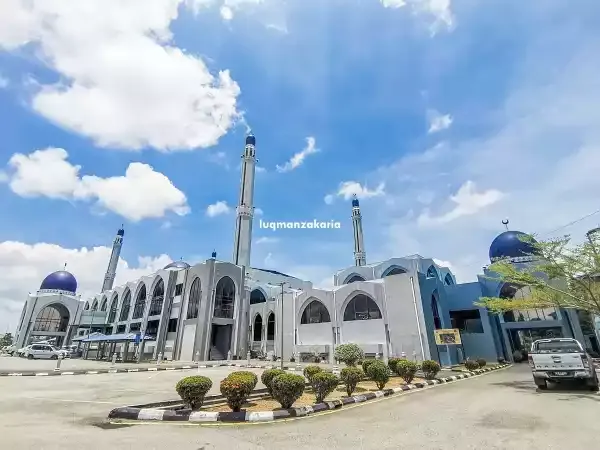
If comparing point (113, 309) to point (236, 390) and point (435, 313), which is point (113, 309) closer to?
point (435, 313)

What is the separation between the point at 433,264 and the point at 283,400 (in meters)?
41.3

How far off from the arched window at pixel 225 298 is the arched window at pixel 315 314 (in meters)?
10.1

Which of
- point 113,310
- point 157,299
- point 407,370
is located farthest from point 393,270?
point 113,310

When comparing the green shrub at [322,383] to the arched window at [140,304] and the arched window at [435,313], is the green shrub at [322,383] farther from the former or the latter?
the arched window at [140,304]

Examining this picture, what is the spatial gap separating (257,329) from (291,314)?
9.93 metres

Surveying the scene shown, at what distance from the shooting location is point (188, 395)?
8.23 m

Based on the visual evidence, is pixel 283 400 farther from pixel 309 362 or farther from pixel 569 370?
pixel 309 362

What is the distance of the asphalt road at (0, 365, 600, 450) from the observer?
5711 millimetres

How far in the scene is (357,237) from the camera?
61875 millimetres

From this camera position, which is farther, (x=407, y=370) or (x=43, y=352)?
(x=43, y=352)

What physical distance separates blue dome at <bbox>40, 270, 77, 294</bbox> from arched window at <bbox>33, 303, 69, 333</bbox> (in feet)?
10.3

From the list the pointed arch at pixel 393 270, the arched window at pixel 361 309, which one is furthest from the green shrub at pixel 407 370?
the pointed arch at pixel 393 270

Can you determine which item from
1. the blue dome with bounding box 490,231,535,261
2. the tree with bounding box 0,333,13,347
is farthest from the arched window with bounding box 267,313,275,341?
the tree with bounding box 0,333,13,347

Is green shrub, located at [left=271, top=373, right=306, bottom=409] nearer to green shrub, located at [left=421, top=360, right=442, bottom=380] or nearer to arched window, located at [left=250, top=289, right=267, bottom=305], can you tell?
green shrub, located at [left=421, top=360, right=442, bottom=380]
